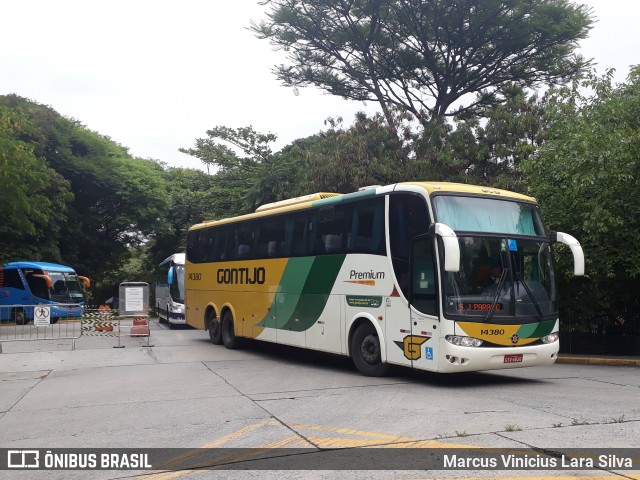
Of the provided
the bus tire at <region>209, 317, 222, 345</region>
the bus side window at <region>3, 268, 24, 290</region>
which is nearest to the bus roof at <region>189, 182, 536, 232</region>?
the bus tire at <region>209, 317, 222, 345</region>

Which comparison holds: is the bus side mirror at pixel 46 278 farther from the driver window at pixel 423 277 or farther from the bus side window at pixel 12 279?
the driver window at pixel 423 277

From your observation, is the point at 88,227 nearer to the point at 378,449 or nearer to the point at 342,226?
the point at 342,226

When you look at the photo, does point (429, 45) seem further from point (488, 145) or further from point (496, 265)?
point (496, 265)

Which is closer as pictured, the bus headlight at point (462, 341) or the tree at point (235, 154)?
the bus headlight at point (462, 341)

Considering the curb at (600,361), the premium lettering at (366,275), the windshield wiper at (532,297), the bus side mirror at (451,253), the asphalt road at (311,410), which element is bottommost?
the curb at (600,361)

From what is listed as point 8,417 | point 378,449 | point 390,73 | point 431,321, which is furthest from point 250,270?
point 390,73

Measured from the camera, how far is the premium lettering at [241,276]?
16359 millimetres

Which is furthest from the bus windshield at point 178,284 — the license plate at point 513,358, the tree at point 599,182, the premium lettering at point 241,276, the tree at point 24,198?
the license plate at point 513,358

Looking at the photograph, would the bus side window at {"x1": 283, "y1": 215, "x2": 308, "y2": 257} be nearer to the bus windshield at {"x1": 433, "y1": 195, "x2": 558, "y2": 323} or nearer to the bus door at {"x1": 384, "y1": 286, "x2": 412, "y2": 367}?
the bus door at {"x1": 384, "y1": 286, "x2": 412, "y2": 367}

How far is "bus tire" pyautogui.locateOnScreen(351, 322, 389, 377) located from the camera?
1202cm

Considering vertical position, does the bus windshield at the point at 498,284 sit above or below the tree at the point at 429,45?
below

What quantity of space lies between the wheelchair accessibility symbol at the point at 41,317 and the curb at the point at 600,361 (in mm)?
13287

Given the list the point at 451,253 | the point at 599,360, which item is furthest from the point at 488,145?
the point at 451,253

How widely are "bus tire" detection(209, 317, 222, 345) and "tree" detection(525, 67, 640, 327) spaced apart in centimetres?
915
